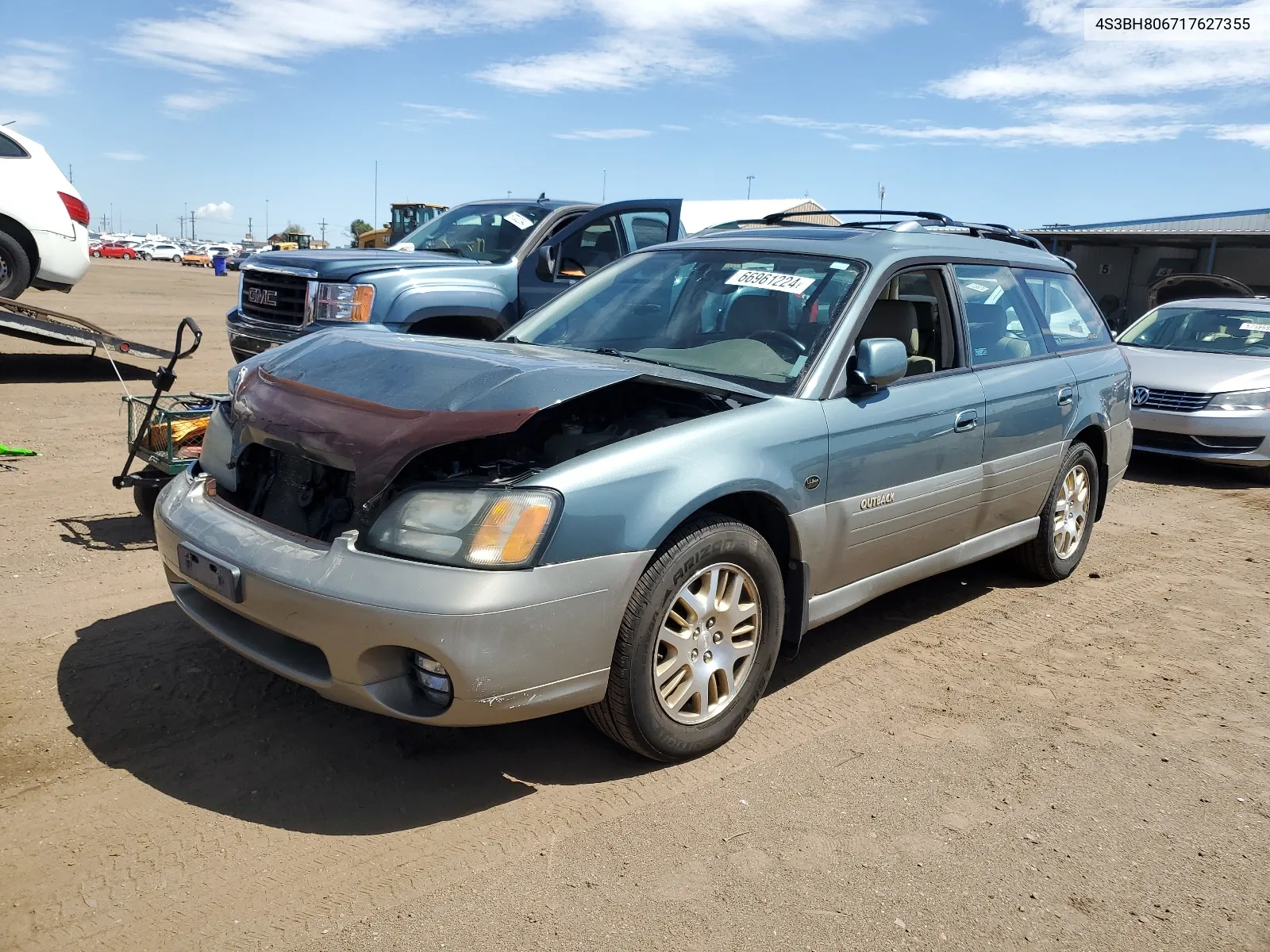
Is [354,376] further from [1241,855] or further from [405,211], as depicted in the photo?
[405,211]

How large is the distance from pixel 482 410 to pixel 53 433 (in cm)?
633

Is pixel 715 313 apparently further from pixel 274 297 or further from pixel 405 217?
Result: pixel 405 217

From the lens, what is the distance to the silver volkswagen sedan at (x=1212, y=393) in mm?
8984

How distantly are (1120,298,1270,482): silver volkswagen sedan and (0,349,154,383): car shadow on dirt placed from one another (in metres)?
10.0

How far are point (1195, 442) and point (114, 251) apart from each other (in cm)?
7175

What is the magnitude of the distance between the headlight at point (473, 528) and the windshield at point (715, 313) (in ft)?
4.25

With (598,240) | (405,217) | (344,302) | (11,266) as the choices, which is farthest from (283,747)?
(405,217)

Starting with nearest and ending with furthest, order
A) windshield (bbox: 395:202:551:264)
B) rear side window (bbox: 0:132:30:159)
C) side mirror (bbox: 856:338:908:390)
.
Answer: side mirror (bbox: 856:338:908:390) < windshield (bbox: 395:202:551:264) < rear side window (bbox: 0:132:30:159)

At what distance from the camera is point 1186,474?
9.71 meters

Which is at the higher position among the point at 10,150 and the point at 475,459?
the point at 10,150

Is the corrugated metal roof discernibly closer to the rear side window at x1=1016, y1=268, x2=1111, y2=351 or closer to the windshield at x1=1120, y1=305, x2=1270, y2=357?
the windshield at x1=1120, y1=305, x2=1270, y2=357

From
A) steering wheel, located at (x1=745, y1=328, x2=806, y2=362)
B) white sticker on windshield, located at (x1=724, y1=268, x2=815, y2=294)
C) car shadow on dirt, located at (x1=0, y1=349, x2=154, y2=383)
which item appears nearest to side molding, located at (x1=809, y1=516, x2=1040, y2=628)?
steering wheel, located at (x1=745, y1=328, x2=806, y2=362)

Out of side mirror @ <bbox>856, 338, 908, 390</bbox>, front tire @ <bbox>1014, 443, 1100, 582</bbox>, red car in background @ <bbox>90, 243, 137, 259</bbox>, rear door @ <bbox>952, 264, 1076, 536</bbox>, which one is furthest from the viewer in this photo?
red car in background @ <bbox>90, 243, 137, 259</bbox>

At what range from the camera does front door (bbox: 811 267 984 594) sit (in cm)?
396
